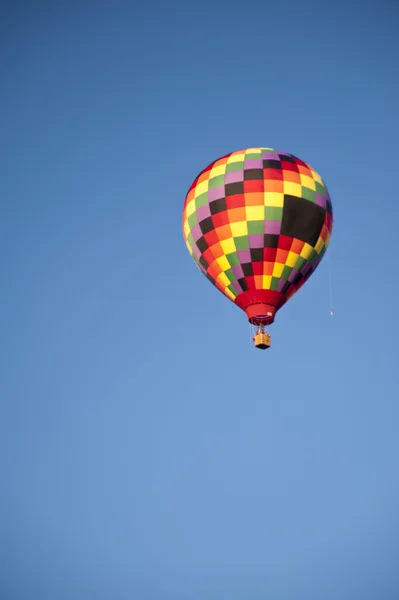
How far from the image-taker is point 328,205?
3312cm

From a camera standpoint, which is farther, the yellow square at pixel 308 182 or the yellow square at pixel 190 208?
the yellow square at pixel 190 208

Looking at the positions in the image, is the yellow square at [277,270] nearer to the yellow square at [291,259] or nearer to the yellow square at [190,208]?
the yellow square at [291,259]

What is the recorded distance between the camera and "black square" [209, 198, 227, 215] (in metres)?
32.3

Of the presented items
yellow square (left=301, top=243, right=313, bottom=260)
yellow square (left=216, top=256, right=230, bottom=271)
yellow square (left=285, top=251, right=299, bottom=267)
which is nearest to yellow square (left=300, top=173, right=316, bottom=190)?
yellow square (left=301, top=243, right=313, bottom=260)

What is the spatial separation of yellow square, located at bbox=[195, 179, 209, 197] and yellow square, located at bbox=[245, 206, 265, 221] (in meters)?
1.64

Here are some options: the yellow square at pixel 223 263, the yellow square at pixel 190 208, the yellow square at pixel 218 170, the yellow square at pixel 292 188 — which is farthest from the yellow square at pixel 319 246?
the yellow square at pixel 190 208

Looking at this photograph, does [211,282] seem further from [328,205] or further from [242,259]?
[328,205]

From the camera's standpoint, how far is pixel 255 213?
31922 mm

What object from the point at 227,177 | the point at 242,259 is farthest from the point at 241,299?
the point at 227,177

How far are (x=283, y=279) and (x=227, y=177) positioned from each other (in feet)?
11.5

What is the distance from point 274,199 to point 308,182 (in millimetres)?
1345

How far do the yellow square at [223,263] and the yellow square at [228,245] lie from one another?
22 centimetres

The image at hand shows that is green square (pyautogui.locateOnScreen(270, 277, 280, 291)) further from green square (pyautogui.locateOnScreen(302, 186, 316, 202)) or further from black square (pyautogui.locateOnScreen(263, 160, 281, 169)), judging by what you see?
black square (pyautogui.locateOnScreen(263, 160, 281, 169))

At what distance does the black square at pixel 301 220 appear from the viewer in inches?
1256
